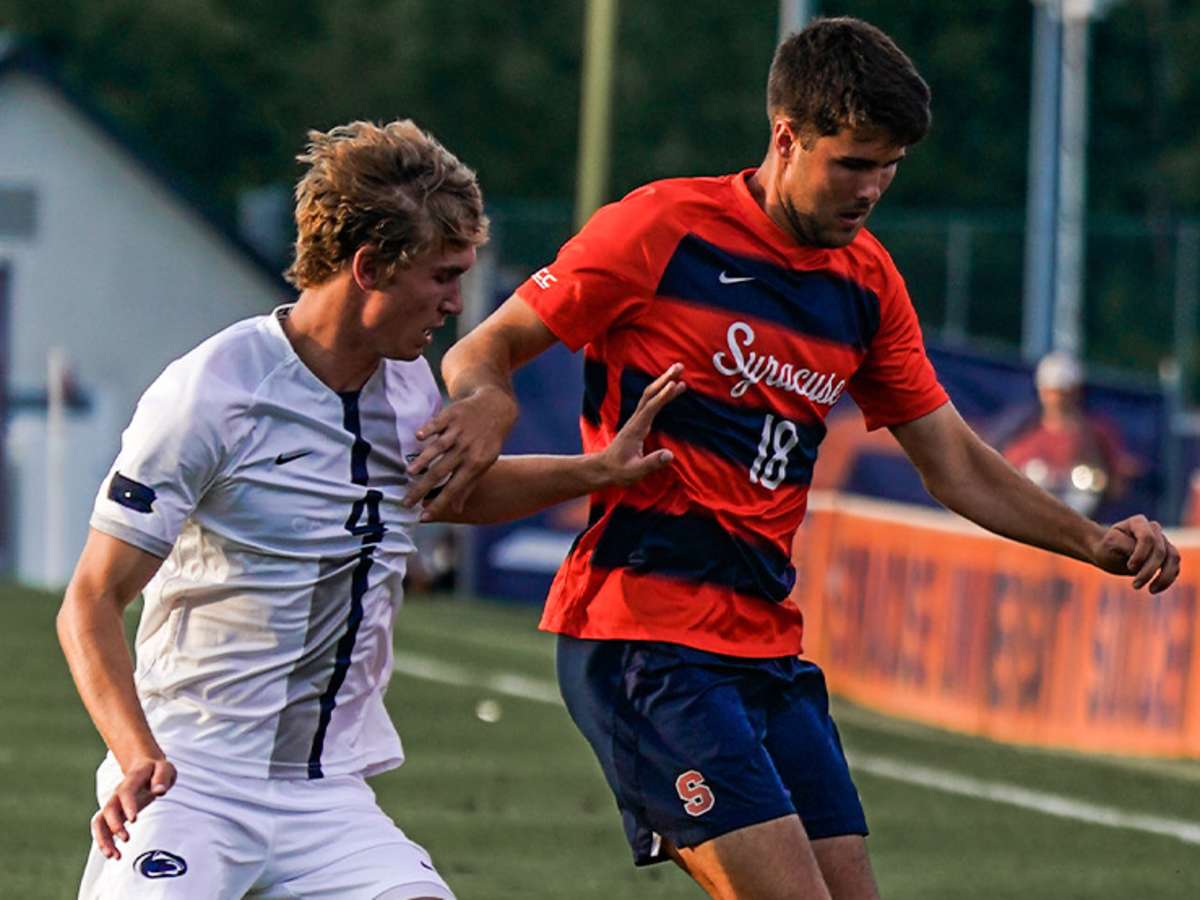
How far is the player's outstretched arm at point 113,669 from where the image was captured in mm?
4633

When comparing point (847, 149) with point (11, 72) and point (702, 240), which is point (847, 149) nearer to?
point (702, 240)

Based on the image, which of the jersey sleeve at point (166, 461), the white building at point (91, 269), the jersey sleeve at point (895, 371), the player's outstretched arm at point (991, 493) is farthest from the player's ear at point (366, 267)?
the white building at point (91, 269)

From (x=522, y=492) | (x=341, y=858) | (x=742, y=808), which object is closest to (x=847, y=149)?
(x=522, y=492)

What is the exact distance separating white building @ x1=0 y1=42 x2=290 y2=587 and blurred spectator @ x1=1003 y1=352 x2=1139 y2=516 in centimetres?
1425

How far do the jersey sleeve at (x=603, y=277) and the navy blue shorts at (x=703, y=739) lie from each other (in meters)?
0.63

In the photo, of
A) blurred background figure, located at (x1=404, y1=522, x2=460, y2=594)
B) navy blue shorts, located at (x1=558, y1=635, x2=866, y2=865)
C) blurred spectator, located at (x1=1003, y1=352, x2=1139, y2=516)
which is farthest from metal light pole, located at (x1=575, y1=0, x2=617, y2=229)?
navy blue shorts, located at (x1=558, y1=635, x2=866, y2=865)

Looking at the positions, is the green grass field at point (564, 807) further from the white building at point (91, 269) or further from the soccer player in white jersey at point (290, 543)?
the white building at point (91, 269)

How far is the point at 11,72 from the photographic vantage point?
2944cm

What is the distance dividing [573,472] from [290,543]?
58 centimetres

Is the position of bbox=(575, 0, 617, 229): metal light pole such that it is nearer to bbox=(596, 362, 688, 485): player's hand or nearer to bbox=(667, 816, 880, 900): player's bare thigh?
bbox=(596, 362, 688, 485): player's hand

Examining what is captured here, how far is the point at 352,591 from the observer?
509 cm

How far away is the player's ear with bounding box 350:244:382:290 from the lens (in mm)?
4938

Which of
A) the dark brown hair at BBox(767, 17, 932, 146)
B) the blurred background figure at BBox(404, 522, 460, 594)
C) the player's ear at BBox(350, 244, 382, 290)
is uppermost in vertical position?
the dark brown hair at BBox(767, 17, 932, 146)

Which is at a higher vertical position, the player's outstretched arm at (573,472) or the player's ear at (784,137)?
the player's ear at (784,137)
